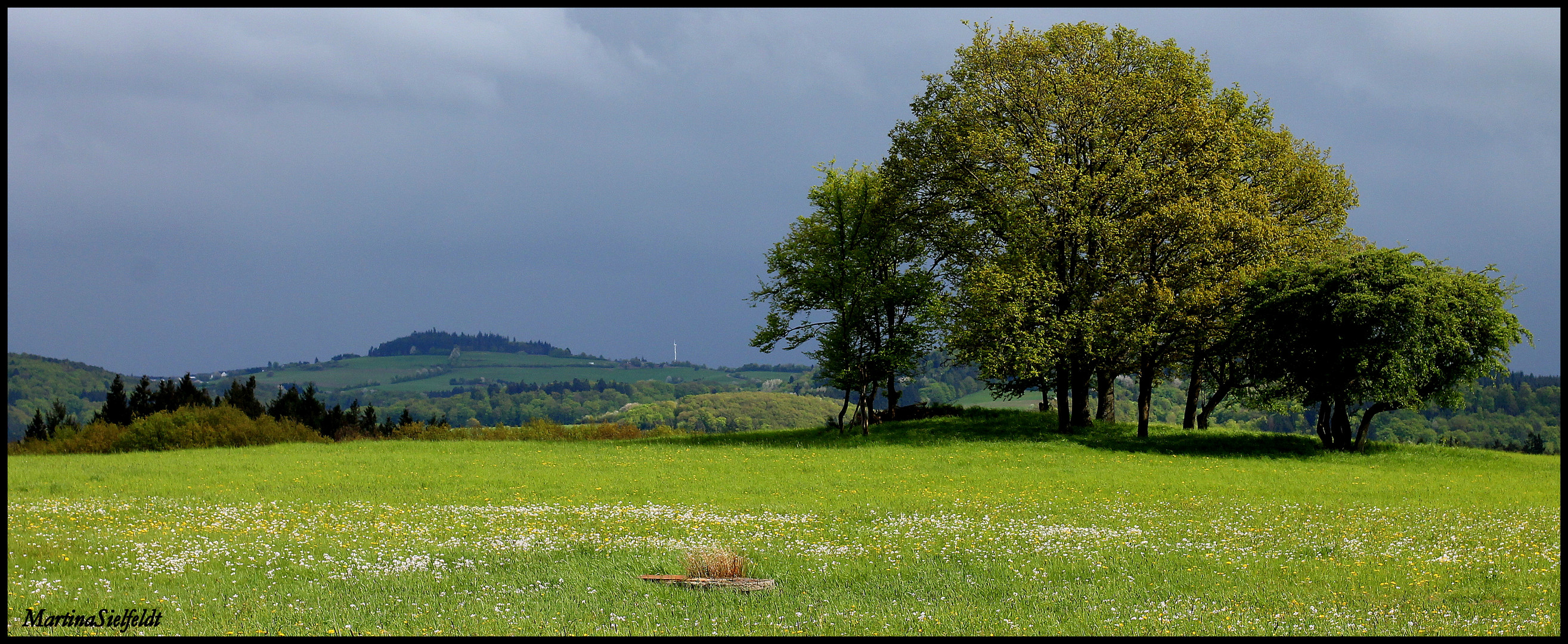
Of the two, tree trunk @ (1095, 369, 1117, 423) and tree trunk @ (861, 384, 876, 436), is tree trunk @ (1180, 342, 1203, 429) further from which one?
tree trunk @ (861, 384, 876, 436)

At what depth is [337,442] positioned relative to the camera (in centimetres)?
4834

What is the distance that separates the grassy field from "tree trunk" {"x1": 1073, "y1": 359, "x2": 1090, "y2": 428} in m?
10.5

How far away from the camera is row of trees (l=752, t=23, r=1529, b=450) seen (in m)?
39.1

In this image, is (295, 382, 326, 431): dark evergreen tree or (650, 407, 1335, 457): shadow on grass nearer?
(650, 407, 1335, 457): shadow on grass

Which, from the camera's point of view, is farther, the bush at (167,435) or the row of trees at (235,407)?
the row of trees at (235,407)

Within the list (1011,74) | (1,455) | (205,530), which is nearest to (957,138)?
(1011,74)

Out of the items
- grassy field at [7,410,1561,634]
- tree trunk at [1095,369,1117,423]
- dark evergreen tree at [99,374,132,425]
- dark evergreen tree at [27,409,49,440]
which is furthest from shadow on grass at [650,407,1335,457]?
dark evergreen tree at [27,409,49,440]

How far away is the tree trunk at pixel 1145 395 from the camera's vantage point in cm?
4525

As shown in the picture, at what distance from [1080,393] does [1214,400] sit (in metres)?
9.22

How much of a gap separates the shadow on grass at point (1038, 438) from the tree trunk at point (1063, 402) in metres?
0.50

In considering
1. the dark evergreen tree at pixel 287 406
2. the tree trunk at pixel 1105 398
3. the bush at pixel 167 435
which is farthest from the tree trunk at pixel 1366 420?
the dark evergreen tree at pixel 287 406

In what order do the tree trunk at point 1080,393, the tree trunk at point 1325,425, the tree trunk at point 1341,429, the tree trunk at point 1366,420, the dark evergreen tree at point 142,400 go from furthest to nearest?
the dark evergreen tree at point 142,400 < the tree trunk at point 1080,393 < the tree trunk at point 1325,425 < the tree trunk at point 1341,429 < the tree trunk at point 1366,420

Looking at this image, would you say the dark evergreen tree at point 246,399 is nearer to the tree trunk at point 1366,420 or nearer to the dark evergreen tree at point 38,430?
the dark evergreen tree at point 38,430

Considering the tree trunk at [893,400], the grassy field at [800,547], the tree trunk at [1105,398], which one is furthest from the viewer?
the tree trunk at [893,400]
